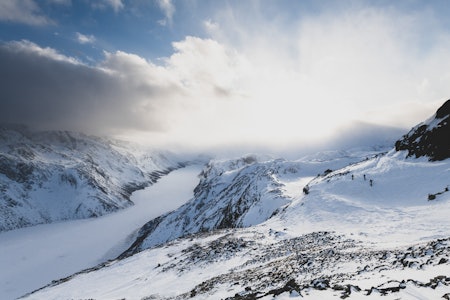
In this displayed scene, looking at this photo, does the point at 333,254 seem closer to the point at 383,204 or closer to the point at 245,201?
the point at 383,204

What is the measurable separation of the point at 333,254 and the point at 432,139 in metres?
36.5

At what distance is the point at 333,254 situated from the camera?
20.5 meters

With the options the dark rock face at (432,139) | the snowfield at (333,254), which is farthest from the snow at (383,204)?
the dark rock face at (432,139)

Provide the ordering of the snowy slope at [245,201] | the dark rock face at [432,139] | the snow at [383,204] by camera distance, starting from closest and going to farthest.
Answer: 1. the snow at [383,204]
2. the dark rock face at [432,139]
3. the snowy slope at [245,201]

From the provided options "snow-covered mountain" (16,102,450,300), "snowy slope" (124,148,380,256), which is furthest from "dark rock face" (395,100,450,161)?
"snowy slope" (124,148,380,256)

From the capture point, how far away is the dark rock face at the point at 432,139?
145 feet

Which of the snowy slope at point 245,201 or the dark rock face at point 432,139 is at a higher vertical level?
the dark rock face at point 432,139

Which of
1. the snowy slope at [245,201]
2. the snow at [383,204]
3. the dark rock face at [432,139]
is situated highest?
the dark rock face at [432,139]

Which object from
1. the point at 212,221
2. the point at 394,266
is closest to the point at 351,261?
the point at 394,266

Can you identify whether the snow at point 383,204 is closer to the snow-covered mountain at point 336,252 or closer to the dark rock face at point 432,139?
the snow-covered mountain at point 336,252

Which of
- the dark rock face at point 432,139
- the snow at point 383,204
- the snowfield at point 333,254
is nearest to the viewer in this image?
the snowfield at point 333,254

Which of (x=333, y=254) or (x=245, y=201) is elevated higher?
(x=333, y=254)

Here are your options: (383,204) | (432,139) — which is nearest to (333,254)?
(383,204)

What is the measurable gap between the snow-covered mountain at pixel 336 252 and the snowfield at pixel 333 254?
0.24 ft
